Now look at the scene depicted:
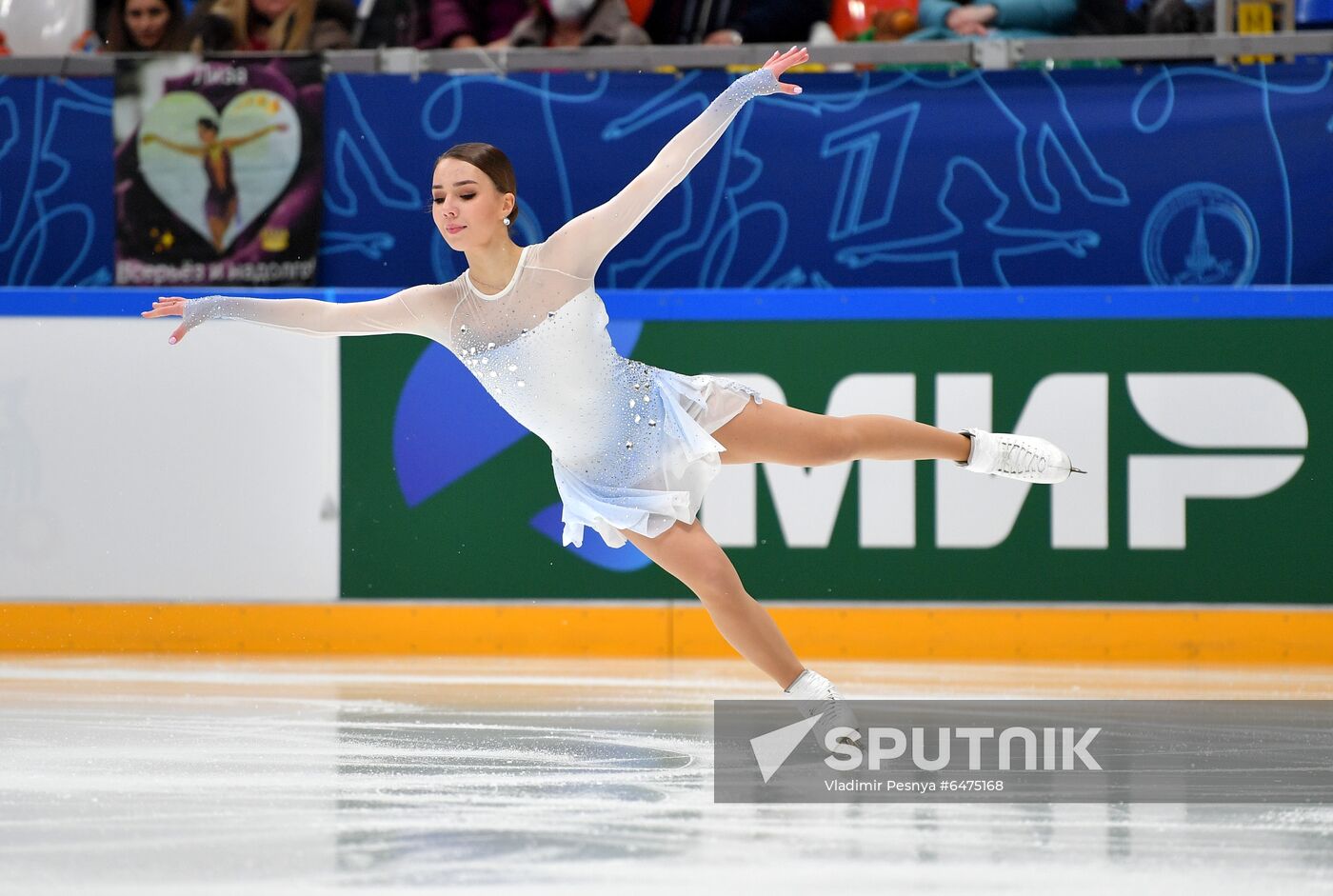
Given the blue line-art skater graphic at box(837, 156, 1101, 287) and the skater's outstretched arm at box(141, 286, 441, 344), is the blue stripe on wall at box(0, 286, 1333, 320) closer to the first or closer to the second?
the blue line-art skater graphic at box(837, 156, 1101, 287)

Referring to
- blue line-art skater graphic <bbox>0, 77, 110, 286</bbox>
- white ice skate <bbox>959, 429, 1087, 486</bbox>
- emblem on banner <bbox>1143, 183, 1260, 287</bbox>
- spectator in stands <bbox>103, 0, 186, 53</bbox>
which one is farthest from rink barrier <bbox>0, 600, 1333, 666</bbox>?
spectator in stands <bbox>103, 0, 186, 53</bbox>

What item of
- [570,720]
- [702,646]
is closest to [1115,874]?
[570,720]

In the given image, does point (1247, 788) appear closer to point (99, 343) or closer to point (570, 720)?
point (570, 720)

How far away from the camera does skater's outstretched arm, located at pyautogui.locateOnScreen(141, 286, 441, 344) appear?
3246 mm

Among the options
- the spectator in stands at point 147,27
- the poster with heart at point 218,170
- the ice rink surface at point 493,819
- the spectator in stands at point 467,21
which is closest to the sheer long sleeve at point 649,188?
the ice rink surface at point 493,819

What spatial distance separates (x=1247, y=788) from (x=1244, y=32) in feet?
10.5

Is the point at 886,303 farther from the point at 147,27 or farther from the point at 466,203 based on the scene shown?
the point at 147,27

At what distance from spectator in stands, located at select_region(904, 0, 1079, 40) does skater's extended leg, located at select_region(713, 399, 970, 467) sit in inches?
96.2

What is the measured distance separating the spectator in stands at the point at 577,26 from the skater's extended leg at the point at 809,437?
250 centimetres

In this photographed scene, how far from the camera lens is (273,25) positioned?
5551 millimetres

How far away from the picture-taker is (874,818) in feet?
7.98

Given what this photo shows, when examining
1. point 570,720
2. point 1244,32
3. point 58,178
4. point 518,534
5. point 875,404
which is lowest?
point 570,720

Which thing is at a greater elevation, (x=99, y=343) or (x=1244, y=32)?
(x=1244, y=32)

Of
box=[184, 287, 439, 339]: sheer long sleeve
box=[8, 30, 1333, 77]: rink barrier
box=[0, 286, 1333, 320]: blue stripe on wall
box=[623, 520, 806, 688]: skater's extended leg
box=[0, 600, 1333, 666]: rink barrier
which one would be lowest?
box=[0, 600, 1333, 666]: rink barrier
